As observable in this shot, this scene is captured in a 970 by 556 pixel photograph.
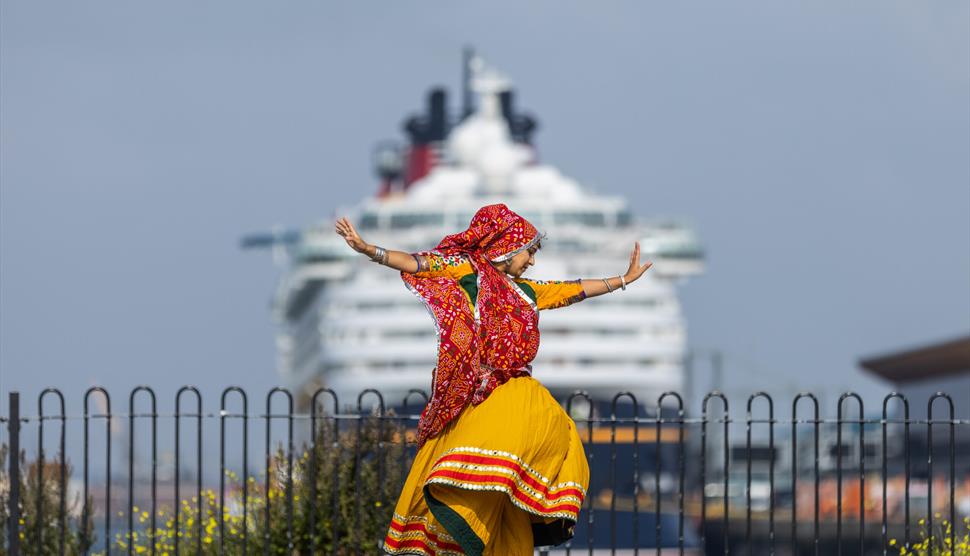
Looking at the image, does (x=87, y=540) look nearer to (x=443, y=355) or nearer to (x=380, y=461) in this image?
(x=380, y=461)

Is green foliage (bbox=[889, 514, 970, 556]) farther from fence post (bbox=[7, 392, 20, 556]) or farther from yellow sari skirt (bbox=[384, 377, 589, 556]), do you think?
fence post (bbox=[7, 392, 20, 556])

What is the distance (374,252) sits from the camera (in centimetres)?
773

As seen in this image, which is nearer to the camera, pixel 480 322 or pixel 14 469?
pixel 480 322

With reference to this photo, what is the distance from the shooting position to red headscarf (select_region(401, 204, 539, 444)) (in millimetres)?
7871

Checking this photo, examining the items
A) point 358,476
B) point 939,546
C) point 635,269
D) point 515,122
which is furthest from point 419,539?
point 515,122

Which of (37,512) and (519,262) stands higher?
(519,262)

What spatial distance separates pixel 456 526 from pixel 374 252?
115 cm

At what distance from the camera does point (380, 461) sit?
10.7 m

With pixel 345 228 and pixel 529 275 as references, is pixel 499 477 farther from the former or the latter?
pixel 529 275

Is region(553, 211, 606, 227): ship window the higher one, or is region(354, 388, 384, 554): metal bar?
region(553, 211, 606, 227): ship window

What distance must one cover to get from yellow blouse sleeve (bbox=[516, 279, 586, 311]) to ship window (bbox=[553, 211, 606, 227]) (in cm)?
5087

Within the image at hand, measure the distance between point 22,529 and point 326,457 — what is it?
5.97 ft

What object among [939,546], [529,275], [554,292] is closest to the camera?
[554,292]

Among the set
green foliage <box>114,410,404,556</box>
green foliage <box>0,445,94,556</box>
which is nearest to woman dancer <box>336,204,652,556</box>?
green foliage <box>114,410,404,556</box>
